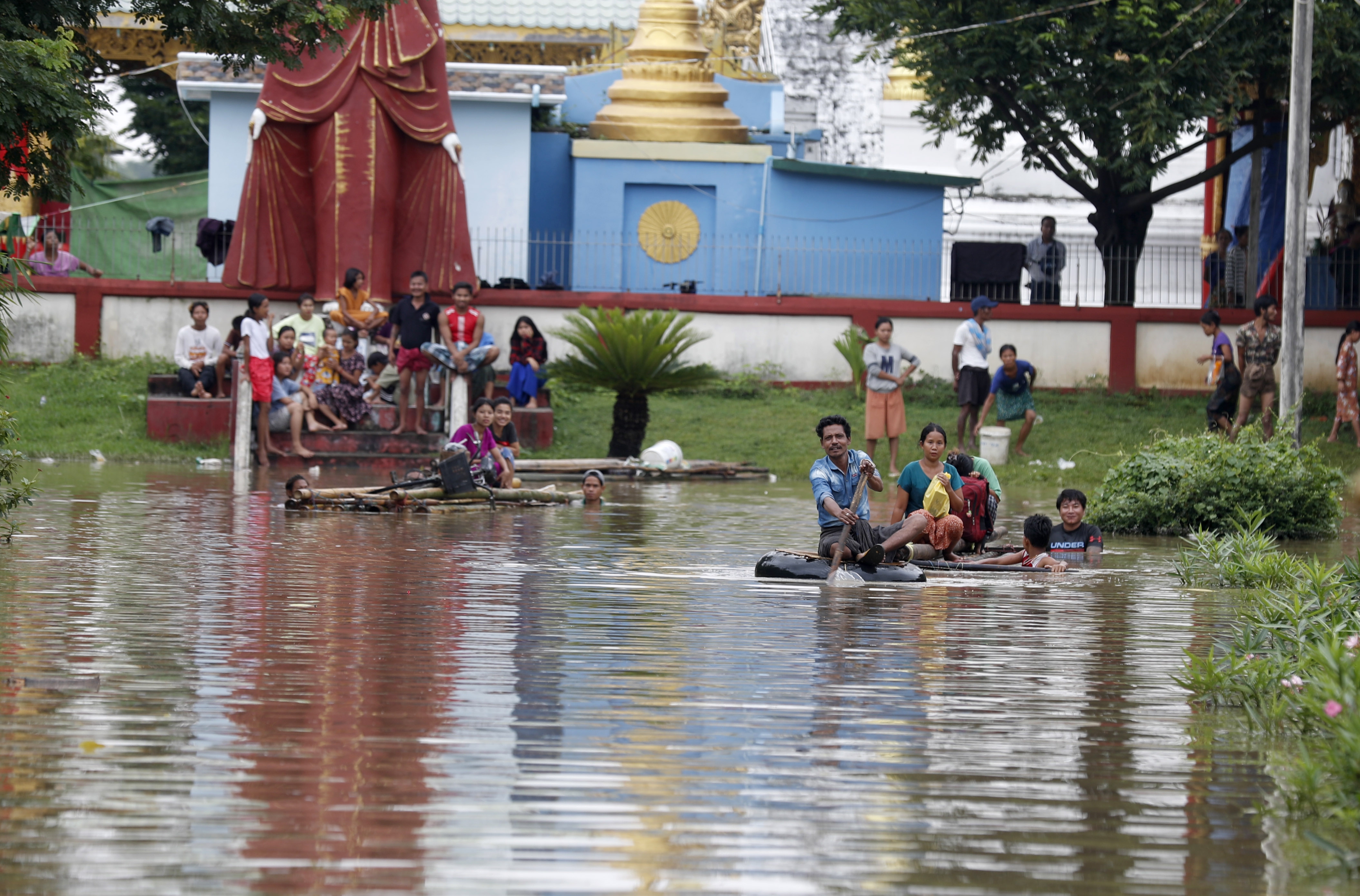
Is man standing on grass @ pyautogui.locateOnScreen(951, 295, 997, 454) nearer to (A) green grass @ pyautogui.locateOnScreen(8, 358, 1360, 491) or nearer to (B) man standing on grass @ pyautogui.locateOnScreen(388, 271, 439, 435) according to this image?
(A) green grass @ pyautogui.locateOnScreen(8, 358, 1360, 491)

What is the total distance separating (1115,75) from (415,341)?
10443mm

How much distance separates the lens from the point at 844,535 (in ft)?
34.9

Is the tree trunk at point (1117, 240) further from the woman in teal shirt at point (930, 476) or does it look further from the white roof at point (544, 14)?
the woman in teal shirt at point (930, 476)

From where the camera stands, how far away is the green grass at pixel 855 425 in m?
20.9

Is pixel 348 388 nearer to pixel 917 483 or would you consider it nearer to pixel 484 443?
pixel 484 443

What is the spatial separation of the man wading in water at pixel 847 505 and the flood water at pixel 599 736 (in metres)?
0.44

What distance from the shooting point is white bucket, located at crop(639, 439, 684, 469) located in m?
20.0

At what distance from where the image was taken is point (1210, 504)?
14.3 metres

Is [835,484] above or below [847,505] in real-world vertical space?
above

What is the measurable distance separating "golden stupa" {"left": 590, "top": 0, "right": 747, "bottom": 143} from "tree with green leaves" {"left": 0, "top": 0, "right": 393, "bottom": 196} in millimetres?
15413

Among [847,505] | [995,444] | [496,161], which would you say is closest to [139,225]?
[496,161]

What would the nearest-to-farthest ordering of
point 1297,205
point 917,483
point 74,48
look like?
point 74,48, point 917,483, point 1297,205

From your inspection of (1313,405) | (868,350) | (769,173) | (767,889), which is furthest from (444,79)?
(767,889)

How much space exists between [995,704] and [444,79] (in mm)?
19225
